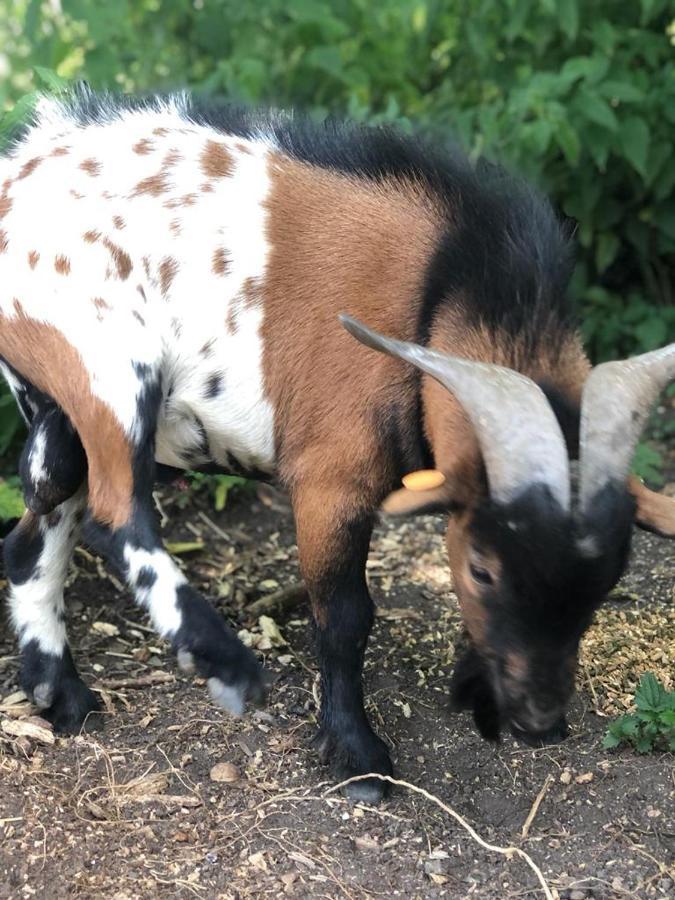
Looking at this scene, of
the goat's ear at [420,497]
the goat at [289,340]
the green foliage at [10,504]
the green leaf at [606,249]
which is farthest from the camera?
the green leaf at [606,249]

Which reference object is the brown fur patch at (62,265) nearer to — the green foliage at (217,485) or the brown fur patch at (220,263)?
the brown fur patch at (220,263)

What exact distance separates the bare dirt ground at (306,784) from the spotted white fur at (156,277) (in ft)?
3.12

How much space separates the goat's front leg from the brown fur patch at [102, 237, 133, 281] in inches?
32.7

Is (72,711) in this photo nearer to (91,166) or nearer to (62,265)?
(62,265)

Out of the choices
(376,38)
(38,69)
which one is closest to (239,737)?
(38,69)

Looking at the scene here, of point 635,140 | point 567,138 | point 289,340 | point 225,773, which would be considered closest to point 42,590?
point 225,773

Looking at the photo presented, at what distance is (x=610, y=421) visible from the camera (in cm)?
296

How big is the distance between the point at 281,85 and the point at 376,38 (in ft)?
2.31

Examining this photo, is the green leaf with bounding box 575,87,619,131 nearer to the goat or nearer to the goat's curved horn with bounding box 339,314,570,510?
the goat

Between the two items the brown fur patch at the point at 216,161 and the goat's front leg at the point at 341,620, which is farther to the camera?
the brown fur patch at the point at 216,161

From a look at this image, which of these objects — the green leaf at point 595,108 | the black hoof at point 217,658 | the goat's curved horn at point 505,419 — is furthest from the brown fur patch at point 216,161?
the green leaf at point 595,108

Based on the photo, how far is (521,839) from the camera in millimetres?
3434

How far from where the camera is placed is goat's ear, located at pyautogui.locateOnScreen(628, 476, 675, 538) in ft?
10.3

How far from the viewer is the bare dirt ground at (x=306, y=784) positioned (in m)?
3.25
